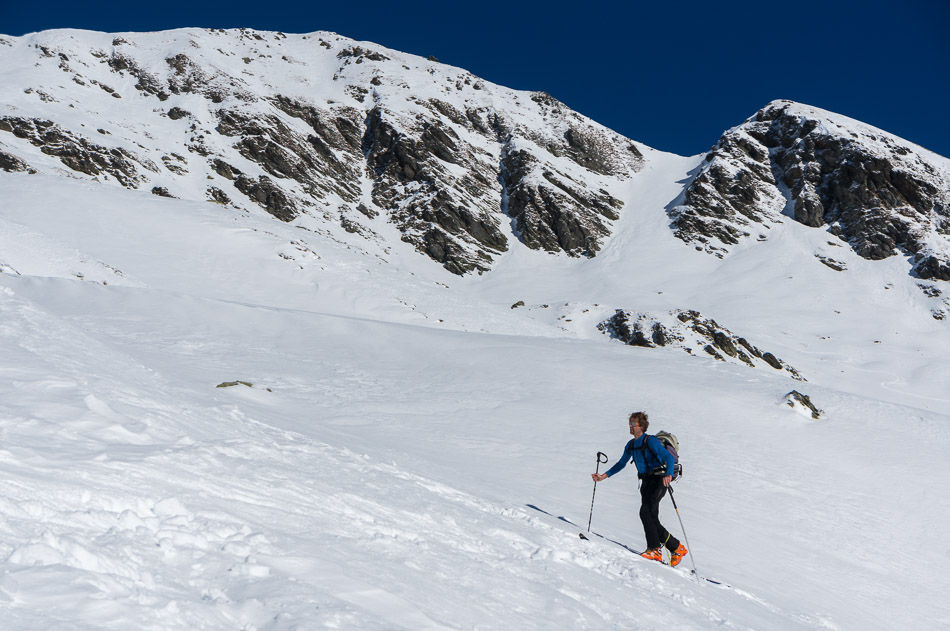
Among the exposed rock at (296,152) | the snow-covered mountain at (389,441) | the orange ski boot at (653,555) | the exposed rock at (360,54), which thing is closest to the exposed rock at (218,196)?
the snow-covered mountain at (389,441)

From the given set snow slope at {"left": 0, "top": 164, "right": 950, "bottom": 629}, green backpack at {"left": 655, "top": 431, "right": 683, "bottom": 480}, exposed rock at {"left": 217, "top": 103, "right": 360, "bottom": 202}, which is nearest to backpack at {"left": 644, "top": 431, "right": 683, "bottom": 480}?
green backpack at {"left": 655, "top": 431, "right": 683, "bottom": 480}

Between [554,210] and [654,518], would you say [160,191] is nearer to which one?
[554,210]

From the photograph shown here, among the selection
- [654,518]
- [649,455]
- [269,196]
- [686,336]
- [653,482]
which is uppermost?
[269,196]

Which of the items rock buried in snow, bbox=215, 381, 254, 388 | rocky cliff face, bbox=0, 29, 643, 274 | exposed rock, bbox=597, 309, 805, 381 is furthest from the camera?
rocky cliff face, bbox=0, 29, 643, 274

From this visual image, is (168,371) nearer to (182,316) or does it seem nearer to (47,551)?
(182,316)

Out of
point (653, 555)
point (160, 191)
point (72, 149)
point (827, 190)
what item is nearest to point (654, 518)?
point (653, 555)

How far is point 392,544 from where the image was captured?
482cm

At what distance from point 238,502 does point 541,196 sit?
91.5m

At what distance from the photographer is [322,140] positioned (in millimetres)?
97188

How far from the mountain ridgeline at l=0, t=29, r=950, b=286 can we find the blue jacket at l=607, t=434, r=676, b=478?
67.6 m

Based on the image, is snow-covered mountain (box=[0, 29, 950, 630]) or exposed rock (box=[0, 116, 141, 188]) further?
exposed rock (box=[0, 116, 141, 188])

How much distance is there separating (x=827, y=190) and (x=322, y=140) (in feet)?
278

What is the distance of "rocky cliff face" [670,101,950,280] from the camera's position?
7781 cm

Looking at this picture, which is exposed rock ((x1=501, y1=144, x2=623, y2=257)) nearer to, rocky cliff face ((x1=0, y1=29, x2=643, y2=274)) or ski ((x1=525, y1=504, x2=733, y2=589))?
rocky cliff face ((x1=0, y1=29, x2=643, y2=274))
